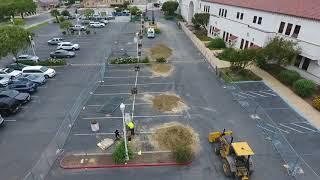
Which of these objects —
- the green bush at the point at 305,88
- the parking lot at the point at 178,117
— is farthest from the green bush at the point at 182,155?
the green bush at the point at 305,88

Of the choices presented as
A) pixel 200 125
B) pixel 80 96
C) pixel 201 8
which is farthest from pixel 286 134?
pixel 201 8

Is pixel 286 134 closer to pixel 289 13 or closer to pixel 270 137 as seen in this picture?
pixel 270 137

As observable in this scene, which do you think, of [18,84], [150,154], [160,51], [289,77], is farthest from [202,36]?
[150,154]

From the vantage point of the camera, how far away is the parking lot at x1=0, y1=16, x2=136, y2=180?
16.2 meters

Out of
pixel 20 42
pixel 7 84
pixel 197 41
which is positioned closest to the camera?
pixel 7 84

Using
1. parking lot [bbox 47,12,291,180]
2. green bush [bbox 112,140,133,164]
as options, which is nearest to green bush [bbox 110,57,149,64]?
parking lot [bbox 47,12,291,180]

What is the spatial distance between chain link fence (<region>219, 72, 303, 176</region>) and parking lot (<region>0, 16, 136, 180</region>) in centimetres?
1763

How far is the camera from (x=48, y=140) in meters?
18.1

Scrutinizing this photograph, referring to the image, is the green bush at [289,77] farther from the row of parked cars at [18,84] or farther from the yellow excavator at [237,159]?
the row of parked cars at [18,84]

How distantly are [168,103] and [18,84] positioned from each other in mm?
17107

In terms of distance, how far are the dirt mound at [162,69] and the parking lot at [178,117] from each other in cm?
90

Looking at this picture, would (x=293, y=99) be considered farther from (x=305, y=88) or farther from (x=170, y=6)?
(x=170, y=6)

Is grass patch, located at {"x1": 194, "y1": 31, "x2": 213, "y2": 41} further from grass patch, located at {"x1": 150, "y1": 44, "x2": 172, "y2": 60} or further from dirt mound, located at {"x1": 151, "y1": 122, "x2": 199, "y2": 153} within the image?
dirt mound, located at {"x1": 151, "y1": 122, "x2": 199, "y2": 153}

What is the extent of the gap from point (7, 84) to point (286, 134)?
30213 mm
